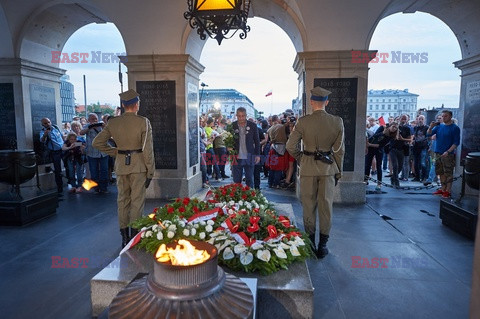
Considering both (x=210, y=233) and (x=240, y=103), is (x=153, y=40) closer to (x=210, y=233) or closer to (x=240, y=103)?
(x=210, y=233)

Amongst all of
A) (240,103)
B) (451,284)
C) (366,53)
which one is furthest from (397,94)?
(451,284)

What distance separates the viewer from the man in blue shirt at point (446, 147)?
7.56 metres

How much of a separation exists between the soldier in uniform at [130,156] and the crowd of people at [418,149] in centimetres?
594

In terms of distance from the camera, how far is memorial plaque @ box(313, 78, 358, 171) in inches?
281

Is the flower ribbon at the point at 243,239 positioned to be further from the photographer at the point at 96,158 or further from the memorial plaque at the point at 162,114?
the photographer at the point at 96,158

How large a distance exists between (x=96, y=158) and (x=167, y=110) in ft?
7.37

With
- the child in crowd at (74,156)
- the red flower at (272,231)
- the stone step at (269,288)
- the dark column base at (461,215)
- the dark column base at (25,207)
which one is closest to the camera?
the stone step at (269,288)

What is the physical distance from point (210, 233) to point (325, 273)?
148cm

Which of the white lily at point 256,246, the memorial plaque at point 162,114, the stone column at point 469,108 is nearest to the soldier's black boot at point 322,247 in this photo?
the white lily at point 256,246

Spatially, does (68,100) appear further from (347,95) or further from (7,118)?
(347,95)

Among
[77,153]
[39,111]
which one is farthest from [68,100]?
[77,153]

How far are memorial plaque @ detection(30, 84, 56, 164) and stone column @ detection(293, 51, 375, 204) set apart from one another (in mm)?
6531

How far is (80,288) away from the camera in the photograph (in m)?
3.59

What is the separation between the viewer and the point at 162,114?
297 inches
